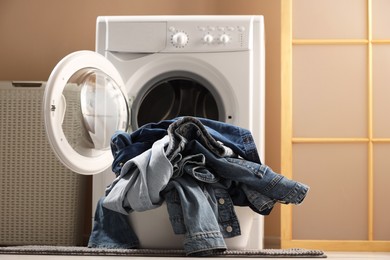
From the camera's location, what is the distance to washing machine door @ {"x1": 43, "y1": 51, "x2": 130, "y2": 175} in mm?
2396

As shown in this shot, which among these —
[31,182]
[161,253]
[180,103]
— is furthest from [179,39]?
Result: [161,253]

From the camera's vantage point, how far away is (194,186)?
68.2 inches

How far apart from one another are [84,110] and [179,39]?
0.55m

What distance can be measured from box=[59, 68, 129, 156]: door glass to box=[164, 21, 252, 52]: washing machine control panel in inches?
15.1

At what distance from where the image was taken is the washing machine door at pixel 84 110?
7.86ft

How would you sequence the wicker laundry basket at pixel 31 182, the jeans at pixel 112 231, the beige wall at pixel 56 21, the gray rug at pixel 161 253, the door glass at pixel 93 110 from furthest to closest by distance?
the beige wall at pixel 56 21 < the wicker laundry basket at pixel 31 182 < the door glass at pixel 93 110 < the jeans at pixel 112 231 < the gray rug at pixel 161 253

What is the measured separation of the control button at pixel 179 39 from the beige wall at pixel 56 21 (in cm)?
83

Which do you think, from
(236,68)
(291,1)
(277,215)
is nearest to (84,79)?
(236,68)

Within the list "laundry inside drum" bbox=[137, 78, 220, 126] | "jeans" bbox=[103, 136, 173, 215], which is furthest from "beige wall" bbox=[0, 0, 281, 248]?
"jeans" bbox=[103, 136, 173, 215]

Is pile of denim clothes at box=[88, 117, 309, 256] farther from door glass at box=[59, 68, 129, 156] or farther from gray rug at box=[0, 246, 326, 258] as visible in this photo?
door glass at box=[59, 68, 129, 156]

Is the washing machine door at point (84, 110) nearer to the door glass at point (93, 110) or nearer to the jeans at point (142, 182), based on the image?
the door glass at point (93, 110)

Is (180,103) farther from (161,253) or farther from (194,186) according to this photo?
(161,253)

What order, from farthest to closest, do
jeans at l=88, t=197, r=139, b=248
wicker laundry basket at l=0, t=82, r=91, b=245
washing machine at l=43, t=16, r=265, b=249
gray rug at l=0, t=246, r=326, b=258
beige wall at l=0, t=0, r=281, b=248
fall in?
beige wall at l=0, t=0, r=281, b=248
wicker laundry basket at l=0, t=82, r=91, b=245
washing machine at l=43, t=16, r=265, b=249
jeans at l=88, t=197, r=139, b=248
gray rug at l=0, t=246, r=326, b=258

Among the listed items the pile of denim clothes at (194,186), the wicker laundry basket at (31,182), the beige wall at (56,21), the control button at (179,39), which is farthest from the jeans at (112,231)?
the beige wall at (56,21)
